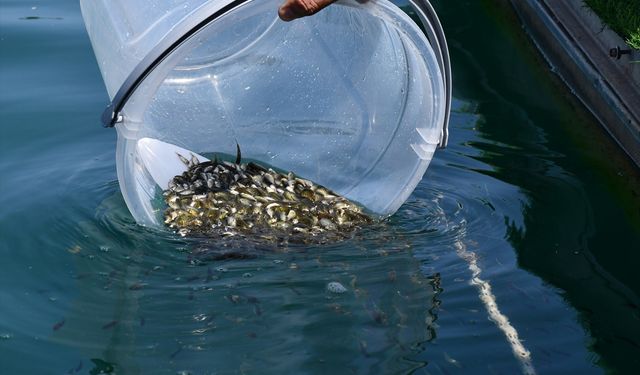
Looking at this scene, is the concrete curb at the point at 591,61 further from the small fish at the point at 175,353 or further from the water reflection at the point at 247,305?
the small fish at the point at 175,353

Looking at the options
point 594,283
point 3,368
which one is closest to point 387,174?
point 594,283

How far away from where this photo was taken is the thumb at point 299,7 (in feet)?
14.0

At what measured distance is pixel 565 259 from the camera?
5.12 m

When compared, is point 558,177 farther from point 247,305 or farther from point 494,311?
point 247,305

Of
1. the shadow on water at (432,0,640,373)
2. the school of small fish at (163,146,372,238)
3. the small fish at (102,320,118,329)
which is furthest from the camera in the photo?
the school of small fish at (163,146,372,238)

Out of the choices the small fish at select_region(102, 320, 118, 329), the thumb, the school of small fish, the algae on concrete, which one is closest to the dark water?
the small fish at select_region(102, 320, 118, 329)

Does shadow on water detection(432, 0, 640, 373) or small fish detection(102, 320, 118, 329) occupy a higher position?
shadow on water detection(432, 0, 640, 373)

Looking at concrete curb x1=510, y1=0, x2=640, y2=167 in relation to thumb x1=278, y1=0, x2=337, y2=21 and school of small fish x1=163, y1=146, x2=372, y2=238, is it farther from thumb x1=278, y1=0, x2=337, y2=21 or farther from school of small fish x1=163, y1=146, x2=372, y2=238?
thumb x1=278, y1=0, x2=337, y2=21

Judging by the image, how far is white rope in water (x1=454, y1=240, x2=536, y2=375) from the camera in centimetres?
419

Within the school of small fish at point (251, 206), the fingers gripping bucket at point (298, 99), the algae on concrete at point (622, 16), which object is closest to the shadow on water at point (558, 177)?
the algae on concrete at point (622, 16)

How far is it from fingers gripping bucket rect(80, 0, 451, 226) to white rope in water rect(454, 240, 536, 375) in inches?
19.1

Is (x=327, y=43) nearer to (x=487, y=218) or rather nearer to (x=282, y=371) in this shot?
(x=487, y=218)

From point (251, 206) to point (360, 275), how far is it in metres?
0.72

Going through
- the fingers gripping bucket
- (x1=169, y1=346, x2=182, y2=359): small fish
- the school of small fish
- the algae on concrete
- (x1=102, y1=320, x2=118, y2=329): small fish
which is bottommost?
(x1=102, y1=320, x2=118, y2=329): small fish
